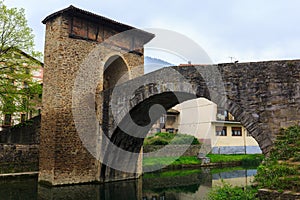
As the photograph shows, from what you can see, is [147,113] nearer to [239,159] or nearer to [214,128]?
[239,159]

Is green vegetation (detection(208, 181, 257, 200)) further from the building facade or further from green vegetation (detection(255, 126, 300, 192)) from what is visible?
the building facade

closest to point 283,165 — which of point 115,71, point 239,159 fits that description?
point 115,71

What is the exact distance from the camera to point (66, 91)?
1195 centimetres

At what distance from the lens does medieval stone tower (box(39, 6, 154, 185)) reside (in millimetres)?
11633

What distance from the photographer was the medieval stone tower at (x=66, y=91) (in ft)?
38.2

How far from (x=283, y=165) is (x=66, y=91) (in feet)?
27.9

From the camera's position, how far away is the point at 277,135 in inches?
Result: 273

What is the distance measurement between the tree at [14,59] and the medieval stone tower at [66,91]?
2325 millimetres

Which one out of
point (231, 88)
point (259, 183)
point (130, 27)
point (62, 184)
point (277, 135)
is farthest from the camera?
point (130, 27)

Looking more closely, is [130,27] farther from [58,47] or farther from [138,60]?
[58,47]

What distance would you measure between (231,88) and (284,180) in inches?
115

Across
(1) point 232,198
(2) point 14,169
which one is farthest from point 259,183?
(2) point 14,169

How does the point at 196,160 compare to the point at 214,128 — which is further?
the point at 214,128

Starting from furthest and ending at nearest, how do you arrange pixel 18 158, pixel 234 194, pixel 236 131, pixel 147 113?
pixel 236 131, pixel 18 158, pixel 147 113, pixel 234 194
